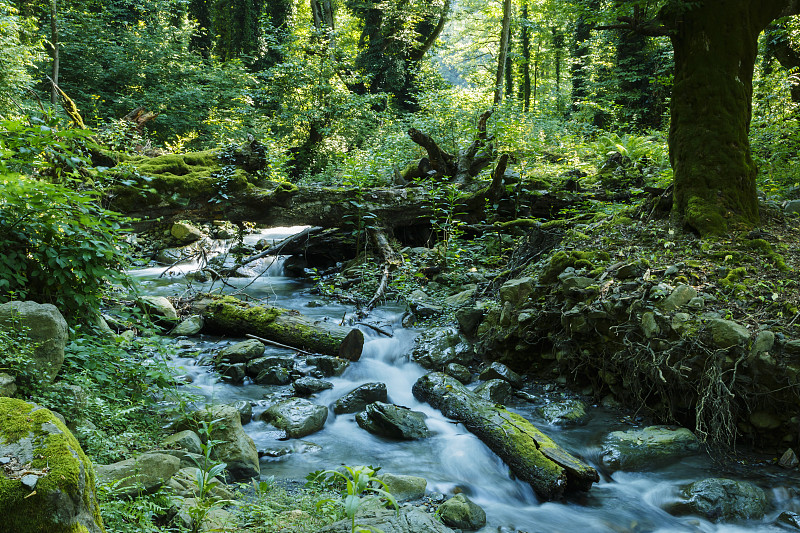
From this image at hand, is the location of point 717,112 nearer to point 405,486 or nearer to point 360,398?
point 360,398

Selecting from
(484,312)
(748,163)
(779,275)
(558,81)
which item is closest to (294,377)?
(484,312)

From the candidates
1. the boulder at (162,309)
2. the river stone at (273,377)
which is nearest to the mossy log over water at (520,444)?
the river stone at (273,377)

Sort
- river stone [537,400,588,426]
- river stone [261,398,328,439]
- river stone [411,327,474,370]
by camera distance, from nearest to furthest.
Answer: river stone [261,398,328,439] < river stone [537,400,588,426] < river stone [411,327,474,370]

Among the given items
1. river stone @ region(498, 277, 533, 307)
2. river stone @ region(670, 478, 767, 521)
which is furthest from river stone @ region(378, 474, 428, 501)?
river stone @ region(498, 277, 533, 307)

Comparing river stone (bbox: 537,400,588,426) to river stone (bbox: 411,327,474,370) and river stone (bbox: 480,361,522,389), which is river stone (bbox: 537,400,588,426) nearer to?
river stone (bbox: 480,361,522,389)

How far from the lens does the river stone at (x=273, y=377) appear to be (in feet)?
20.3

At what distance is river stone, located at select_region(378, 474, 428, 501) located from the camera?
12.8 feet

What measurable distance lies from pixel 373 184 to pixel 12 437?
10.4 metres

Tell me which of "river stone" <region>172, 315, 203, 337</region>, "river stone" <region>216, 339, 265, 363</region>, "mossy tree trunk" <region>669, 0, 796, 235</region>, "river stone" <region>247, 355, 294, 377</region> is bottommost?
"river stone" <region>247, 355, 294, 377</region>

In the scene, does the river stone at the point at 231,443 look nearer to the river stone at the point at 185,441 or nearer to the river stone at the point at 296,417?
the river stone at the point at 185,441

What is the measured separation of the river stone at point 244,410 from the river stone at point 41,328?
1.85m

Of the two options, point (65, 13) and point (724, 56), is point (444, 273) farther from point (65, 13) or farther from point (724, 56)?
point (65, 13)

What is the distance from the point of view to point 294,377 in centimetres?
633

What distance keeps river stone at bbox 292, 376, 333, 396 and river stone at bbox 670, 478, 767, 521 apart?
12.5 feet
